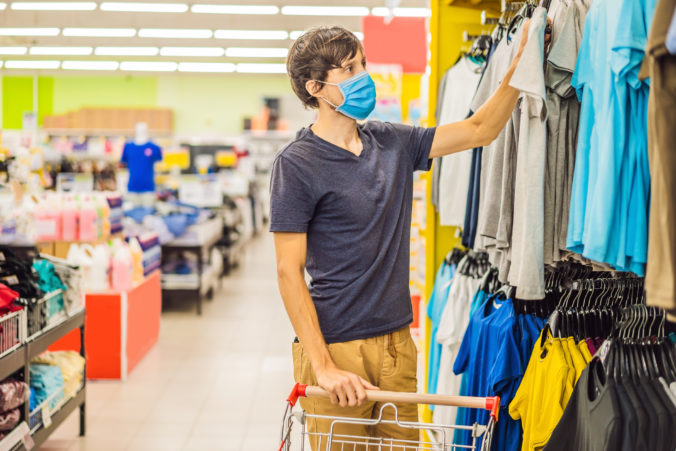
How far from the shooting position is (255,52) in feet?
49.6

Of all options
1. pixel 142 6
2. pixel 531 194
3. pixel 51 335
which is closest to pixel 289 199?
pixel 531 194

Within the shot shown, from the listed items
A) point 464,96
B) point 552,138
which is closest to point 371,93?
point 552,138

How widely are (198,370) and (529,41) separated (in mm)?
4495

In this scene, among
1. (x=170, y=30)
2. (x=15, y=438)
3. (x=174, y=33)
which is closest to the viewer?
(x=15, y=438)

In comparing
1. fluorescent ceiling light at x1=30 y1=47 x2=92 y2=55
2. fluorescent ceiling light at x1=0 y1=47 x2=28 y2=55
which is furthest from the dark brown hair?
fluorescent ceiling light at x1=0 y1=47 x2=28 y2=55

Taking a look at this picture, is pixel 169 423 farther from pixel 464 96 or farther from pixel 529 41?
pixel 529 41

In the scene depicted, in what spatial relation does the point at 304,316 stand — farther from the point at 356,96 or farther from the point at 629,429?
the point at 629,429

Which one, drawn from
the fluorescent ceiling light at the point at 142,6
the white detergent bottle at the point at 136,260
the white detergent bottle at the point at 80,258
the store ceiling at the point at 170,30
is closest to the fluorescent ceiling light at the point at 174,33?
the store ceiling at the point at 170,30

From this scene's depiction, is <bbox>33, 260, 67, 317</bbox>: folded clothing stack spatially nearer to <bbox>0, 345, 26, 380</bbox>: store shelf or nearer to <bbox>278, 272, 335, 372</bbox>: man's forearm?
<bbox>0, 345, 26, 380</bbox>: store shelf

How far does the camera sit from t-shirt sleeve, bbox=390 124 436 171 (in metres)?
2.32

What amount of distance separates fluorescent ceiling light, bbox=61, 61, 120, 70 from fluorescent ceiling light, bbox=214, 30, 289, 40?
465 cm

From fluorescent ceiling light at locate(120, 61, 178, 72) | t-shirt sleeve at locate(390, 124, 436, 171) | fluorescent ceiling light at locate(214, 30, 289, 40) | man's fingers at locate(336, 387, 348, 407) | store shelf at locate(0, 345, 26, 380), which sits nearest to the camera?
man's fingers at locate(336, 387, 348, 407)

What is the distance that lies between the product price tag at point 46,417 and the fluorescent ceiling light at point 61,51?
12062mm

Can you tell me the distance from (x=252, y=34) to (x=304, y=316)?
12.1 meters
